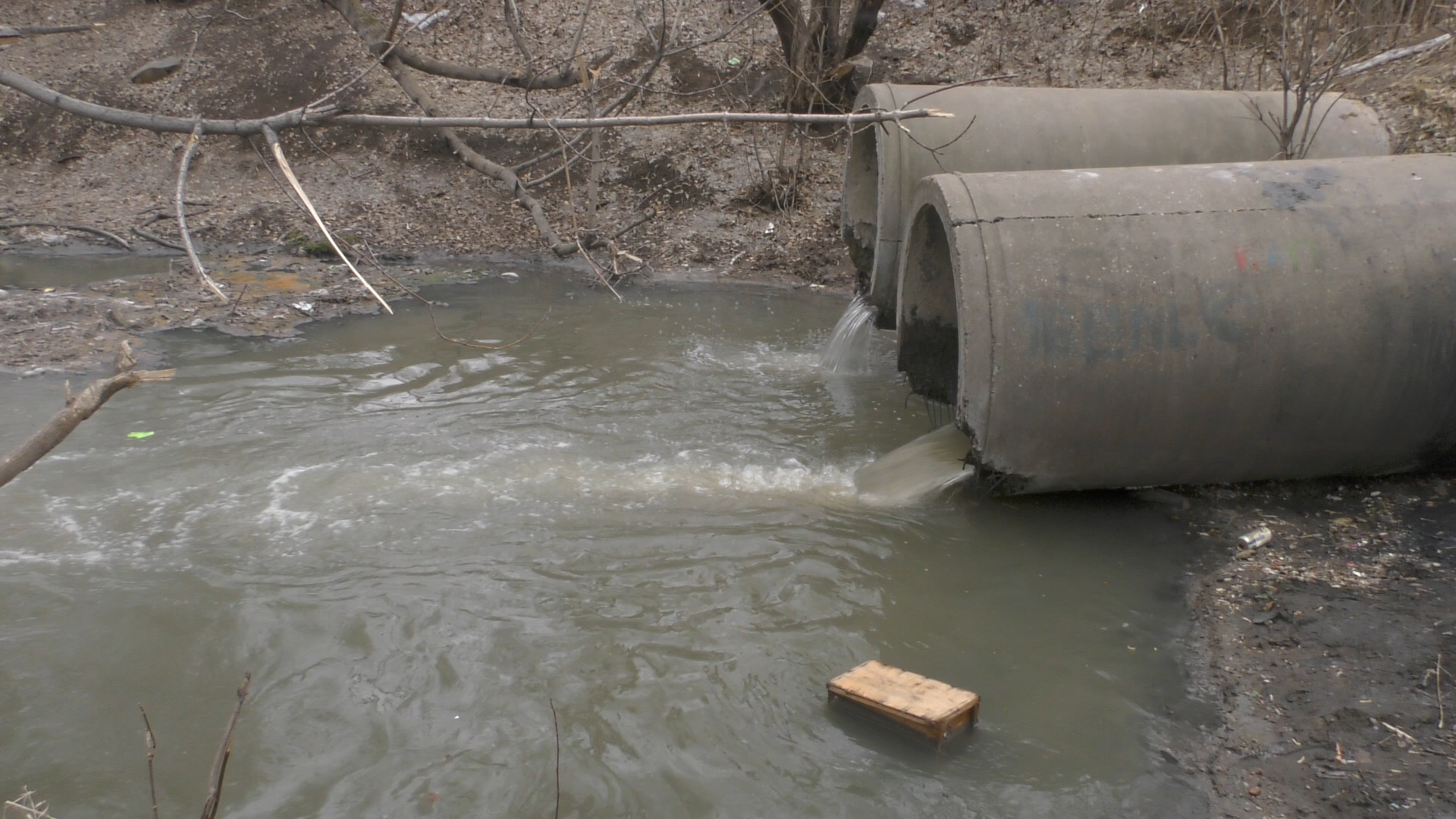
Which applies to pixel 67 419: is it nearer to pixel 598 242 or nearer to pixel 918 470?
pixel 918 470

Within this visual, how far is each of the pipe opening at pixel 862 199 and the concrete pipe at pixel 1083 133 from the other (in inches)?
45.2

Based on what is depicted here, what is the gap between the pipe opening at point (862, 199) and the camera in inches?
330

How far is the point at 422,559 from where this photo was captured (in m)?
4.46

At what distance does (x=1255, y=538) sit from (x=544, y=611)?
3.10 meters

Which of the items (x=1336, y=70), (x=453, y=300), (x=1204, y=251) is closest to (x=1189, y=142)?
(x=1336, y=70)

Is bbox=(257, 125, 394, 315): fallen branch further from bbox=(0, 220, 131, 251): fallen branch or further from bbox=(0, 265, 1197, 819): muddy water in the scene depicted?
bbox=(0, 220, 131, 251): fallen branch

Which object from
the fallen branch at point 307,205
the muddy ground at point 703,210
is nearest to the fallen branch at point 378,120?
the fallen branch at point 307,205

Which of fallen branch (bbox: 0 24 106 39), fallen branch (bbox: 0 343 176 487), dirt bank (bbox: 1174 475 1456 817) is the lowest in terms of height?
dirt bank (bbox: 1174 475 1456 817)

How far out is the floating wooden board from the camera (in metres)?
3.21

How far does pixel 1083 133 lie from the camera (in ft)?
22.5

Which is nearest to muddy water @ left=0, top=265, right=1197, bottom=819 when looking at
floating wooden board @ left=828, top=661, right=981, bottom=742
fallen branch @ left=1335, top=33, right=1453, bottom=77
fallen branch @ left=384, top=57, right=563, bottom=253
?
floating wooden board @ left=828, top=661, right=981, bottom=742

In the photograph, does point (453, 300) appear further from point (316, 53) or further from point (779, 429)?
point (316, 53)

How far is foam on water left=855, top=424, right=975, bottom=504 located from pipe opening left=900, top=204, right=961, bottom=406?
24.7 inches

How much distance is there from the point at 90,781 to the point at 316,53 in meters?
12.3
